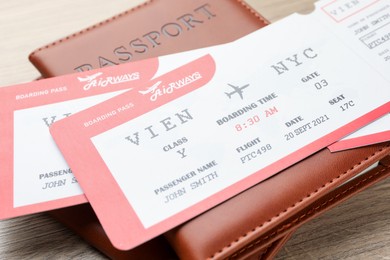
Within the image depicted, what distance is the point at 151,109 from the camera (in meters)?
0.60

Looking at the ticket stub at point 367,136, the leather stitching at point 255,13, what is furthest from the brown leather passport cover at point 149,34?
the ticket stub at point 367,136

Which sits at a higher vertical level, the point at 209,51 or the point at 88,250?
the point at 209,51

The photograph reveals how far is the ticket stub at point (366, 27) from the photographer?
0.62 metres

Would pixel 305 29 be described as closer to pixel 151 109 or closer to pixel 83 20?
pixel 151 109

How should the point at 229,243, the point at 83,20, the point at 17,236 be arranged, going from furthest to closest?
the point at 83,20 → the point at 17,236 → the point at 229,243

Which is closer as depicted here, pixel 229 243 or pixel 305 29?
pixel 229 243

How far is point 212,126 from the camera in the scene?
0.58 meters

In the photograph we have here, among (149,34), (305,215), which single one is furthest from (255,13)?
(305,215)

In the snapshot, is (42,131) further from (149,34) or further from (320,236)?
(320,236)

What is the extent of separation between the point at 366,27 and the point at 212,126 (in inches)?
9.3

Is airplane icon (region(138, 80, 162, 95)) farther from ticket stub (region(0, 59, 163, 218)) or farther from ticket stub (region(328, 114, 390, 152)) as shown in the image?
ticket stub (region(328, 114, 390, 152))

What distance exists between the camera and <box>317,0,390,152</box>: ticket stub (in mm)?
621

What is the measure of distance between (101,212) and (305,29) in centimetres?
33

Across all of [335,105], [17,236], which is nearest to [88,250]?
[17,236]
